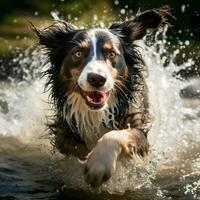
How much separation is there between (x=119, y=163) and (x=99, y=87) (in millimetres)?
667

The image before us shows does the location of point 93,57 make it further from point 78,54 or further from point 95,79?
point 95,79

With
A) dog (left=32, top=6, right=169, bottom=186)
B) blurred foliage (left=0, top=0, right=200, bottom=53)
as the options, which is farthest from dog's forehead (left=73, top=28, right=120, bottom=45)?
blurred foliage (left=0, top=0, right=200, bottom=53)

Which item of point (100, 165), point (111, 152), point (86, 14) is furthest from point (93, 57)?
point (86, 14)

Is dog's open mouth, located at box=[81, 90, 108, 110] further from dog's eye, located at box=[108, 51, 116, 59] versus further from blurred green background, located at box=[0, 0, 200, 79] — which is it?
blurred green background, located at box=[0, 0, 200, 79]

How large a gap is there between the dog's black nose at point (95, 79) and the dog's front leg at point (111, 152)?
0.39 meters

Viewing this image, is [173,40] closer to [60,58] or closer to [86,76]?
[60,58]

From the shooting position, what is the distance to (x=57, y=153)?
623 cm

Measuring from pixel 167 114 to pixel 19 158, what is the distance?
6.14ft

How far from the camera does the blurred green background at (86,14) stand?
11.8 meters

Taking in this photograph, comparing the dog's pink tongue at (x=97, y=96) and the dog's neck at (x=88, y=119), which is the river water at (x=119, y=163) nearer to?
the dog's neck at (x=88, y=119)

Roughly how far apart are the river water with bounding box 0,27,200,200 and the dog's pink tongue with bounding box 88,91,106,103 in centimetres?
51

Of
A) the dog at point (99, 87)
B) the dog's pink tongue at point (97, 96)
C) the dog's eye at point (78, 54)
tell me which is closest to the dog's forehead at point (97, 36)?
the dog at point (99, 87)

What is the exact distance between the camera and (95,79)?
16.6 ft

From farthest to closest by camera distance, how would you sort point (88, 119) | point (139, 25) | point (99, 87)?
point (139, 25), point (88, 119), point (99, 87)
